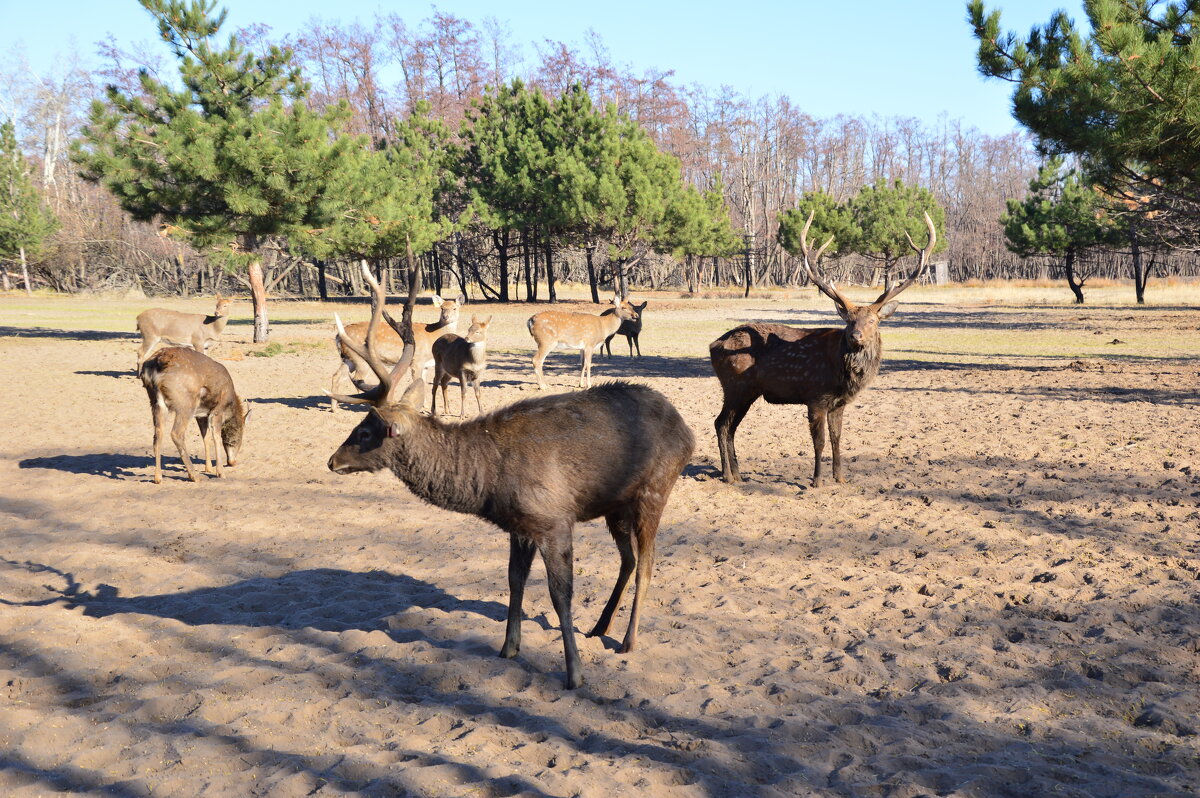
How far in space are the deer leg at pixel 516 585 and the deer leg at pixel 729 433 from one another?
4518 mm

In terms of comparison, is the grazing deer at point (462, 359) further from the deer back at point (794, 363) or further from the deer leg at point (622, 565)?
the deer leg at point (622, 565)

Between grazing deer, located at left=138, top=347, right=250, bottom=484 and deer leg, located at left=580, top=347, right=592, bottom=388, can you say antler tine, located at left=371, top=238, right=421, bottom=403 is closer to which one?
grazing deer, located at left=138, top=347, right=250, bottom=484

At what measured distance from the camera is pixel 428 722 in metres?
4.23

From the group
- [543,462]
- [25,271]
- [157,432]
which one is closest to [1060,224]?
[157,432]

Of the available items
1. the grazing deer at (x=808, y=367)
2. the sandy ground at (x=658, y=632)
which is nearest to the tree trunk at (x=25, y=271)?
the sandy ground at (x=658, y=632)

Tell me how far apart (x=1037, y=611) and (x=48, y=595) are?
680cm

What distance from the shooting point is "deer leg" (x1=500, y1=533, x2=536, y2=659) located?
16.3ft

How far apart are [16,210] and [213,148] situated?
35182 millimetres

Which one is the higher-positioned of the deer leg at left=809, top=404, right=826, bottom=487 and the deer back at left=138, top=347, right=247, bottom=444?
the deer back at left=138, top=347, right=247, bottom=444

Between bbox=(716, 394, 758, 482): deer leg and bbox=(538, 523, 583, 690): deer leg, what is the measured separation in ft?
14.9

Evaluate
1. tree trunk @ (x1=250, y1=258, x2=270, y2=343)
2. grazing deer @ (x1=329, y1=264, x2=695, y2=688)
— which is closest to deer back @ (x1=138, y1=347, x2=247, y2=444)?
grazing deer @ (x1=329, y1=264, x2=695, y2=688)

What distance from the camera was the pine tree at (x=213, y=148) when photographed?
67.9ft

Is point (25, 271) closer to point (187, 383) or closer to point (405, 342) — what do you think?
point (187, 383)

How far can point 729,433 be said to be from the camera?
9305 mm
